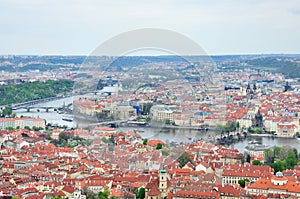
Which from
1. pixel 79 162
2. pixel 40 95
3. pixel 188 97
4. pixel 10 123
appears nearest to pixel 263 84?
pixel 40 95

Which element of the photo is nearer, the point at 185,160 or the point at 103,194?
the point at 103,194

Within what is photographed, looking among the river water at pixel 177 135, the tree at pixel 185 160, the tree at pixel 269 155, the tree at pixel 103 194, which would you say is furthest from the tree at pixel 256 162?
the tree at pixel 103 194

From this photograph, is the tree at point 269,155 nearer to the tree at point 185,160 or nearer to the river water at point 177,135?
the river water at point 177,135

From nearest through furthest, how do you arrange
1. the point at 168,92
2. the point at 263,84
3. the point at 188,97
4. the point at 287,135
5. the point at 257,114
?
the point at 188,97 < the point at 168,92 < the point at 287,135 < the point at 257,114 < the point at 263,84

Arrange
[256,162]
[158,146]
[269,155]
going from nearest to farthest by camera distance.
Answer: [158,146], [256,162], [269,155]

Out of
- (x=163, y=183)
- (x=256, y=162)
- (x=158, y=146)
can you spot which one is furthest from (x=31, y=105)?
(x=163, y=183)

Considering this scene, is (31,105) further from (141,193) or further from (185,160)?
(141,193)

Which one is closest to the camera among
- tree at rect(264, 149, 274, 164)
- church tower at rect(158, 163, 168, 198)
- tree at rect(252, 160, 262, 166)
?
church tower at rect(158, 163, 168, 198)

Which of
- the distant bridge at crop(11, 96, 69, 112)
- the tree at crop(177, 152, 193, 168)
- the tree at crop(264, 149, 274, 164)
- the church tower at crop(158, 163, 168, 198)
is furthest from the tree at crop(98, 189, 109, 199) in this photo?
the distant bridge at crop(11, 96, 69, 112)

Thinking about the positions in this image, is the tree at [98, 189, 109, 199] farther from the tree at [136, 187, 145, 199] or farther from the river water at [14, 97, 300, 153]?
the river water at [14, 97, 300, 153]

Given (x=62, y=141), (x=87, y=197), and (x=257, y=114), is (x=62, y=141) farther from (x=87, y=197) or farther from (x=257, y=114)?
(x=257, y=114)

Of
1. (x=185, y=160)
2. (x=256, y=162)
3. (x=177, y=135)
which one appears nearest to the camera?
(x=177, y=135)
